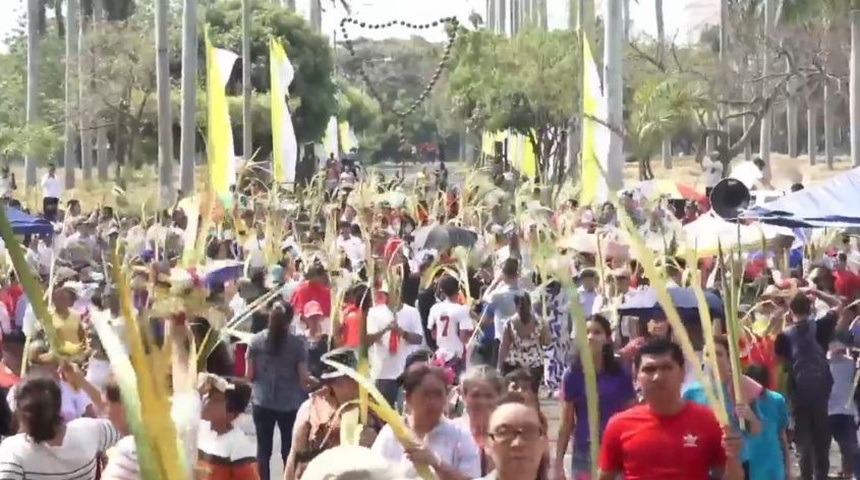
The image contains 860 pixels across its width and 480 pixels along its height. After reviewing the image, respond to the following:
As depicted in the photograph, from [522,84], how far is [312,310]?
37.2m

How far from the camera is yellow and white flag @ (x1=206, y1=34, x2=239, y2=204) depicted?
23.1 metres

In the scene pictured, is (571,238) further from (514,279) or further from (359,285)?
(359,285)

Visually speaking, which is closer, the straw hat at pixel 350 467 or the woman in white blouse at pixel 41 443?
the straw hat at pixel 350 467

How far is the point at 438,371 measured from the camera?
256 inches

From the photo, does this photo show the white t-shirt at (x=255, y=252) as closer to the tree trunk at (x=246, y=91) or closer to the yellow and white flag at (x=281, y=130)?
the yellow and white flag at (x=281, y=130)

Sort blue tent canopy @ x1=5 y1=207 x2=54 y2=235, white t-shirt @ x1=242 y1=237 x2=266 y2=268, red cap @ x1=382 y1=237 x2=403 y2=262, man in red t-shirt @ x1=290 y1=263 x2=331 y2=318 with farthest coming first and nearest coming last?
white t-shirt @ x1=242 y1=237 x2=266 y2=268 → red cap @ x1=382 y1=237 x2=403 y2=262 → blue tent canopy @ x1=5 y1=207 x2=54 y2=235 → man in red t-shirt @ x1=290 y1=263 x2=331 y2=318

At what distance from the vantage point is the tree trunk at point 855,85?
33.2 m

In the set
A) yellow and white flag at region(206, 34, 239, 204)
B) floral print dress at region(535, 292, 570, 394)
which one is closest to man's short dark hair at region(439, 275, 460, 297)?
floral print dress at region(535, 292, 570, 394)

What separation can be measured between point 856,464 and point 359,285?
11.7 feet

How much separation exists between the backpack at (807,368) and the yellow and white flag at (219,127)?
1272cm

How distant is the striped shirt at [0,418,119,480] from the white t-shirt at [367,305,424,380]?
4940 millimetres

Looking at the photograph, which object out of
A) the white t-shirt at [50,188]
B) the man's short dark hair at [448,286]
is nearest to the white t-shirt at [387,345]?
the man's short dark hair at [448,286]

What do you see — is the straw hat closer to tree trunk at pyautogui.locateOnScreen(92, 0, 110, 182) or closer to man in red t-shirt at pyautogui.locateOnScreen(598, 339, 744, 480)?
man in red t-shirt at pyautogui.locateOnScreen(598, 339, 744, 480)

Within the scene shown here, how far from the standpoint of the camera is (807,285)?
13.2 meters
